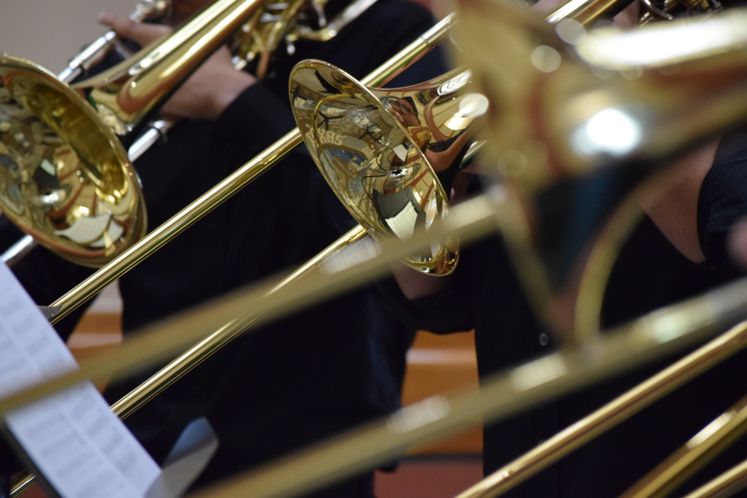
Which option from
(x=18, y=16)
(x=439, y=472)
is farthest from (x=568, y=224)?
(x=18, y=16)

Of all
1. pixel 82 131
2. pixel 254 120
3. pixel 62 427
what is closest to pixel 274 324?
pixel 254 120

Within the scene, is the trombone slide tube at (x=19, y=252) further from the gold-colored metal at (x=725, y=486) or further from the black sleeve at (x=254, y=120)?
the gold-colored metal at (x=725, y=486)

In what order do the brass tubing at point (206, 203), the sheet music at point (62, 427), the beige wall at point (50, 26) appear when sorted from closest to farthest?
1. the sheet music at point (62, 427)
2. the brass tubing at point (206, 203)
3. the beige wall at point (50, 26)

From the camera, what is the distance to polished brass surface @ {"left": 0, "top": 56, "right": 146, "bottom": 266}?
999 mm

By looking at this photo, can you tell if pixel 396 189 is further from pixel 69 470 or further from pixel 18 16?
pixel 18 16

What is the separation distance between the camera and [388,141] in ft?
2.65

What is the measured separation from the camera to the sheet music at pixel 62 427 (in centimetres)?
62

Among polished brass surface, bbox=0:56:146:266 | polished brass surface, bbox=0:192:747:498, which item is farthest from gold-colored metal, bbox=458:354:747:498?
polished brass surface, bbox=0:56:146:266

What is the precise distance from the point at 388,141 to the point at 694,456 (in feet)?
1.18

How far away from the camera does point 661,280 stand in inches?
34.5

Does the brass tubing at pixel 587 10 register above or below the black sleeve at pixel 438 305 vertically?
above

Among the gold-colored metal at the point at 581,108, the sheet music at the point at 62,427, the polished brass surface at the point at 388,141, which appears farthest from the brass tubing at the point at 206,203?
the gold-colored metal at the point at 581,108

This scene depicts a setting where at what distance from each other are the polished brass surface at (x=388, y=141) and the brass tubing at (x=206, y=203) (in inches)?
2.6

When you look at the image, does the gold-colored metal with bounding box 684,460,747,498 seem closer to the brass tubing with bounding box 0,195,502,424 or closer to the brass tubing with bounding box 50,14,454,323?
the brass tubing with bounding box 0,195,502,424
